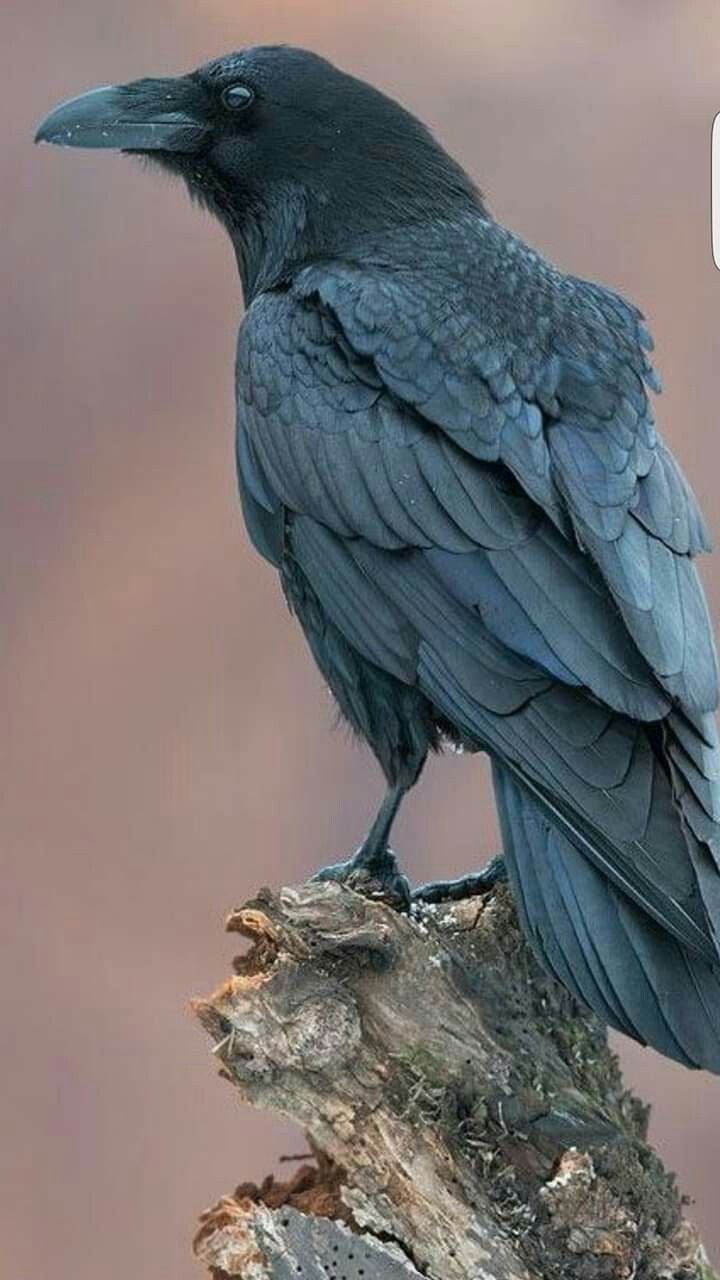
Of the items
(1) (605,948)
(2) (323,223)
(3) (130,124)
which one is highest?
(3) (130,124)

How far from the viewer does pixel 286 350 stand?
3463 millimetres

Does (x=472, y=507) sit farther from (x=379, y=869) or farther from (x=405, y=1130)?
(x=405, y=1130)

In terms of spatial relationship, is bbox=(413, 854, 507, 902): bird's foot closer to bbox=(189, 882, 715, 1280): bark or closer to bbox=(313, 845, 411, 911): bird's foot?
bbox=(313, 845, 411, 911): bird's foot

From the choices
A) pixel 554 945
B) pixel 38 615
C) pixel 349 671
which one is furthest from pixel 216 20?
pixel 554 945

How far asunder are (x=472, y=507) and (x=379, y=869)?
73 centimetres

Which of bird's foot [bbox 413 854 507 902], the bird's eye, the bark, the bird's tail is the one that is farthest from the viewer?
the bird's eye

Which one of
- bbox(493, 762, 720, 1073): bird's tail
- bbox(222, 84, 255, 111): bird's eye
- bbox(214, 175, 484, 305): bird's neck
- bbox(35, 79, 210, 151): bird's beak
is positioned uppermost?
bbox(35, 79, 210, 151): bird's beak

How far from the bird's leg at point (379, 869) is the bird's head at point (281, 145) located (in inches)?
43.0

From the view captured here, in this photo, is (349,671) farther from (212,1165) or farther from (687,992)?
(212,1165)

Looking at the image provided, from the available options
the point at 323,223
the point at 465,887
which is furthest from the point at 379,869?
the point at 323,223

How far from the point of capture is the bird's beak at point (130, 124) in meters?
3.90

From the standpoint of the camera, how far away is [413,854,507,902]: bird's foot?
3568mm

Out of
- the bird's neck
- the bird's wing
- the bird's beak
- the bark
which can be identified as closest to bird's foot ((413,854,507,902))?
the bark

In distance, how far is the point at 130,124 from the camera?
3906 mm
